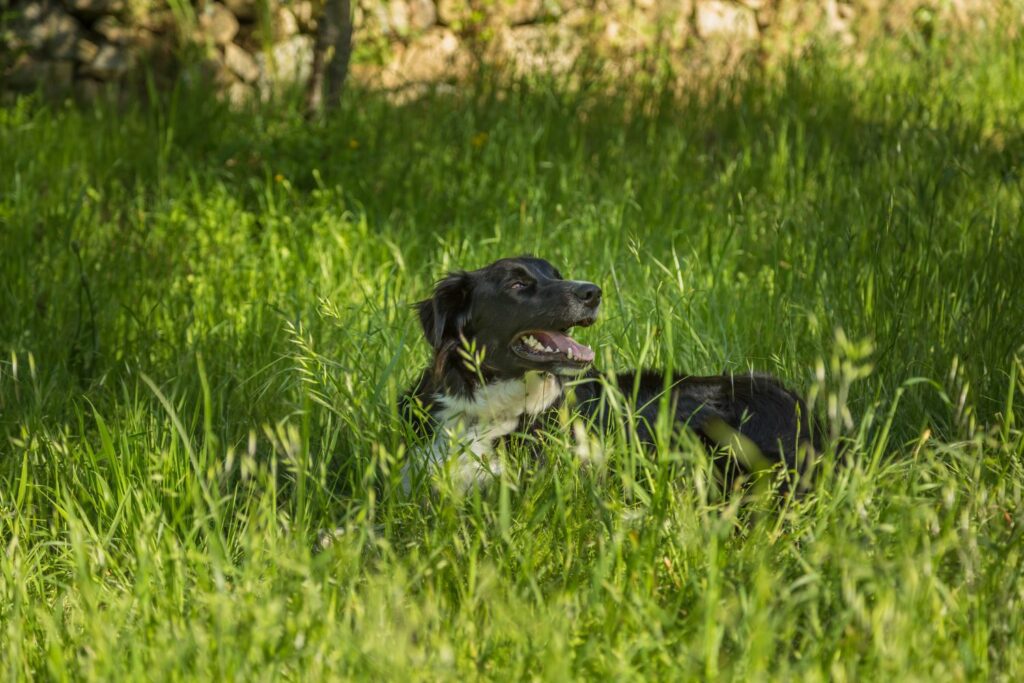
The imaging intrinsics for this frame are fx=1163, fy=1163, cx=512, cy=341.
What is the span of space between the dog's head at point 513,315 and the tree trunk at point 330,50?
3449 millimetres

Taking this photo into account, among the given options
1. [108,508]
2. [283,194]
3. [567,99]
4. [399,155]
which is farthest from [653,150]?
[108,508]

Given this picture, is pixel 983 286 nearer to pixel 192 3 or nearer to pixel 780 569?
pixel 780 569

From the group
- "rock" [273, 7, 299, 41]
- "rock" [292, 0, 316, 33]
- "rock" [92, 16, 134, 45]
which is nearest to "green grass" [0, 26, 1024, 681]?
"rock" [92, 16, 134, 45]

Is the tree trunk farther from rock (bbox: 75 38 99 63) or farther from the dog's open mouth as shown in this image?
the dog's open mouth

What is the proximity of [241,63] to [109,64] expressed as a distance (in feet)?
2.90

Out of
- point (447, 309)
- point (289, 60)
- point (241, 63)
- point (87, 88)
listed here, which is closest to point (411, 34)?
point (289, 60)

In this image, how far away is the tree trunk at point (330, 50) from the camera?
6.90 metres

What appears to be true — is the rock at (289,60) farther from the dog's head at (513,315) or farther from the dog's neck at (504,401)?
the dog's neck at (504,401)

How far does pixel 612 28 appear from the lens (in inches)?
364

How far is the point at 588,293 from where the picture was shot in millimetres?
3645

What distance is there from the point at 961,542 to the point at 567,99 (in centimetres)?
542

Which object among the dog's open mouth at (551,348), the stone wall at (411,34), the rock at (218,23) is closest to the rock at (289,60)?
the stone wall at (411,34)

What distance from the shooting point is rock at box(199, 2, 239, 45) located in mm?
8102

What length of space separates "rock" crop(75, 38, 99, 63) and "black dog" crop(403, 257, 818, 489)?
16.2 feet
